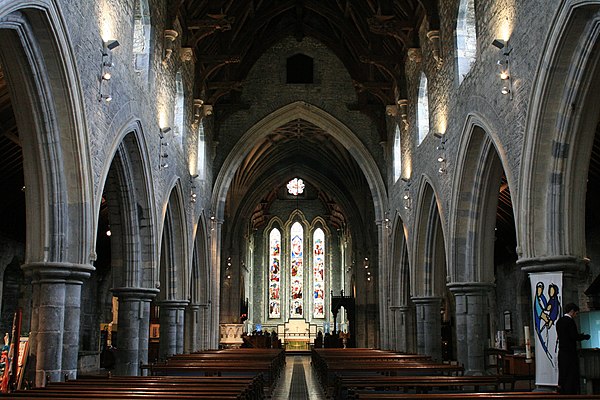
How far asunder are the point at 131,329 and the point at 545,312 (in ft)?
28.3

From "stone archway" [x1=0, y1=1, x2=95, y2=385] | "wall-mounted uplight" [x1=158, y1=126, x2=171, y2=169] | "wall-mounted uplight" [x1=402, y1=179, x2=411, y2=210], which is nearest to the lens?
"stone archway" [x1=0, y1=1, x2=95, y2=385]

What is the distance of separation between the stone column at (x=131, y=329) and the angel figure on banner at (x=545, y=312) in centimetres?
826

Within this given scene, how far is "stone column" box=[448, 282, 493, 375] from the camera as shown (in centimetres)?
1482

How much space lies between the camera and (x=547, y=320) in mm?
10219

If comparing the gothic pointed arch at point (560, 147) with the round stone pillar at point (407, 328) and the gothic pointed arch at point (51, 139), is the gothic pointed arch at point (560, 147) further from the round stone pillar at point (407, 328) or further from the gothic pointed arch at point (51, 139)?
the round stone pillar at point (407, 328)

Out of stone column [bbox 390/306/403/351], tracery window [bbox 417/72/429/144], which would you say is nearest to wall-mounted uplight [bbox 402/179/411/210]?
tracery window [bbox 417/72/429/144]

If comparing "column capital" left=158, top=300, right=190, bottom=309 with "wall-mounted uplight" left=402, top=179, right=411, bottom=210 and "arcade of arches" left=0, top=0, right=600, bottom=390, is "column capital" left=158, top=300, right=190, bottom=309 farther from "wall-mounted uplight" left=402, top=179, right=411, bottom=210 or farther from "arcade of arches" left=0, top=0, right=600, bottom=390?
"wall-mounted uplight" left=402, top=179, right=411, bottom=210

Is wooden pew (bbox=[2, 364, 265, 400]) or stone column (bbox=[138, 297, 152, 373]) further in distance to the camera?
stone column (bbox=[138, 297, 152, 373])

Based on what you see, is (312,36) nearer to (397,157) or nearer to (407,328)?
(397,157)

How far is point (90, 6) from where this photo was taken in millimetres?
11219

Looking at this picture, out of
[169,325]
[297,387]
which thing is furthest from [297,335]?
[297,387]

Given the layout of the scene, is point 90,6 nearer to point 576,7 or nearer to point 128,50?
point 128,50

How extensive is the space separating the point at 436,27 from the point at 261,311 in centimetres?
3120

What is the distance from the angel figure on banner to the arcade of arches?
0.92ft
